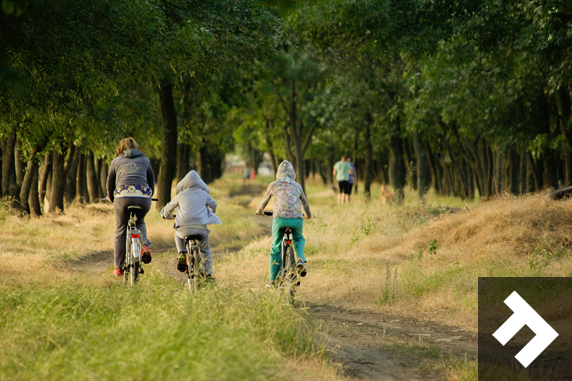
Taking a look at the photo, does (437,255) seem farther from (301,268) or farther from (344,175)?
(344,175)

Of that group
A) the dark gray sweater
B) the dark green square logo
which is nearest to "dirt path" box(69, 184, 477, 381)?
the dark green square logo

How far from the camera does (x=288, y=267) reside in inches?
348

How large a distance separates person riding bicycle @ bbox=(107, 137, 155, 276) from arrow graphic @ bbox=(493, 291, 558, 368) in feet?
15.5

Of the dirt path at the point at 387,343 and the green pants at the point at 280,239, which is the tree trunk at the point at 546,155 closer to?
the dirt path at the point at 387,343

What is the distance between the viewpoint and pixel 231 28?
10.5 m

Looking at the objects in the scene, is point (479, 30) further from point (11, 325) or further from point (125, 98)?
point (11, 325)

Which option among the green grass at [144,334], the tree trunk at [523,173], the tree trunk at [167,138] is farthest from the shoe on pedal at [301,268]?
the tree trunk at [523,173]

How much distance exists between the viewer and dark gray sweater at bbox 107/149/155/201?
29.7 feet

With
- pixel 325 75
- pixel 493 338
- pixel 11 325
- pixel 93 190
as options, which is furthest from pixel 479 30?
pixel 93 190

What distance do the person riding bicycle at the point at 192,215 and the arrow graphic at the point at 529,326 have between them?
3.85m

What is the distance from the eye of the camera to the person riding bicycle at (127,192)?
29.6 ft

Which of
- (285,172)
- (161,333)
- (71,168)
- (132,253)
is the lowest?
(161,333)

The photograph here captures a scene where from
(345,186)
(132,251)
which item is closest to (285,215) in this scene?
(132,251)

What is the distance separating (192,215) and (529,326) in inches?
180
